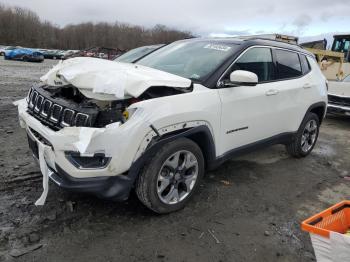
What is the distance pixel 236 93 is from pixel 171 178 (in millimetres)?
1205

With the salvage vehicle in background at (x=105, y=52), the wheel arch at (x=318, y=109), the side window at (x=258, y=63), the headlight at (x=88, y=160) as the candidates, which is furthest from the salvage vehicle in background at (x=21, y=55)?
the headlight at (x=88, y=160)

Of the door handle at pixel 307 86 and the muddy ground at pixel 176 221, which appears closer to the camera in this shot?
the muddy ground at pixel 176 221

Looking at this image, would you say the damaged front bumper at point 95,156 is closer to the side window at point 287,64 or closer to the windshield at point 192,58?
the windshield at point 192,58

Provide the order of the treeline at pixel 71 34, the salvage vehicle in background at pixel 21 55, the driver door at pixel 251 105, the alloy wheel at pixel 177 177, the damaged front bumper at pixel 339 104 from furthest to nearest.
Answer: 1. the treeline at pixel 71 34
2. the salvage vehicle in background at pixel 21 55
3. the damaged front bumper at pixel 339 104
4. the driver door at pixel 251 105
5. the alloy wheel at pixel 177 177

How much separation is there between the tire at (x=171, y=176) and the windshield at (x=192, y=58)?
32.5 inches

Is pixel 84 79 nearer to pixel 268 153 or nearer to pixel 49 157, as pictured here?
pixel 49 157

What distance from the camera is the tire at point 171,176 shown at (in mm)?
3152

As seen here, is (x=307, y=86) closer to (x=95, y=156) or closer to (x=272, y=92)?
(x=272, y=92)

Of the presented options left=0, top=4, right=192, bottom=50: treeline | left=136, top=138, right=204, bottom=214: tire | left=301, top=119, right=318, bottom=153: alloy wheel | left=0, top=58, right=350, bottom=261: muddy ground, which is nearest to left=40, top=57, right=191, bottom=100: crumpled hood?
left=136, top=138, right=204, bottom=214: tire

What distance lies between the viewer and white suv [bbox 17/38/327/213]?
2896 mm

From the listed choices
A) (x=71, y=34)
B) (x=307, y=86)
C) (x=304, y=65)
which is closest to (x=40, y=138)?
(x=307, y=86)

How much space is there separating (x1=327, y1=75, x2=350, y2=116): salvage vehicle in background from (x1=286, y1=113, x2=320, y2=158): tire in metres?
3.74

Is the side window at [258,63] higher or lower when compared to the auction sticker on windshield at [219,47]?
lower

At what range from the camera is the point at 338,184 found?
15.6 ft
